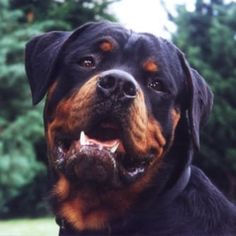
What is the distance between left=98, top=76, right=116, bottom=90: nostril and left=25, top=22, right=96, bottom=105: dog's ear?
1.51ft

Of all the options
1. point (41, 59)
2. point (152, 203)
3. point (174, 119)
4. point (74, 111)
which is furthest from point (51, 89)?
point (152, 203)

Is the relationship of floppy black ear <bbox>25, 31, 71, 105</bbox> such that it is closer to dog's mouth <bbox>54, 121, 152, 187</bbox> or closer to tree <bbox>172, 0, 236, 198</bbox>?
dog's mouth <bbox>54, 121, 152, 187</bbox>

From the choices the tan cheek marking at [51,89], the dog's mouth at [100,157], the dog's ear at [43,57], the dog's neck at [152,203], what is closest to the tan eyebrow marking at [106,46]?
the dog's ear at [43,57]

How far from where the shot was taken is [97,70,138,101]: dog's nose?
3576mm

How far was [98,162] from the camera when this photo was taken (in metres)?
3.61

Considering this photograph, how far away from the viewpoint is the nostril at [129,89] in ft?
11.8

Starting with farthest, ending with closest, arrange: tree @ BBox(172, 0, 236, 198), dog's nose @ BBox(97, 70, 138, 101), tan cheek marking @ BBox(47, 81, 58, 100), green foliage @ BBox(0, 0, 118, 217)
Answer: tree @ BBox(172, 0, 236, 198) → green foliage @ BBox(0, 0, 118, 217) → tan cheek marking @ BBox(47, 81, 58, 100) → dog's nose @ BBox(97, 70, 138, 101)

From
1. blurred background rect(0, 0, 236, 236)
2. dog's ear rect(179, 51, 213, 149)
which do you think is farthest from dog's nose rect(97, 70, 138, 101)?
blurred background rect(0, 0, 236, 236)

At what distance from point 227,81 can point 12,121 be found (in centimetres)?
468

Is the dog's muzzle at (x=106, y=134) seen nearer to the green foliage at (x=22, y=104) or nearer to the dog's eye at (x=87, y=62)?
the dog's eye at (x=87, y=62)

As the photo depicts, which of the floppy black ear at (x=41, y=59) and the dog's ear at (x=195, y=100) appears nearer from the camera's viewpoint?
the dog's ear at (x=195, y=100)

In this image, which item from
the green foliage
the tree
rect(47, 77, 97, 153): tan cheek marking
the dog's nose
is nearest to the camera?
the dog's nose

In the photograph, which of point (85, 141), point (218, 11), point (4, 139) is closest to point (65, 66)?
point (85, 141)

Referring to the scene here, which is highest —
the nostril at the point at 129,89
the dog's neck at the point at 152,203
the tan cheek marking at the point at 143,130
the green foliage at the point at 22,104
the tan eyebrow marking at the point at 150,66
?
the nostril at the point at 129,89
